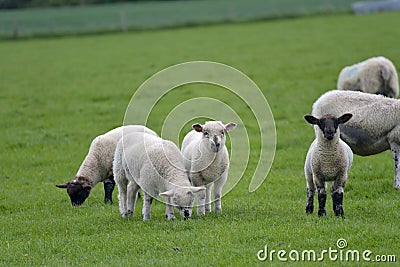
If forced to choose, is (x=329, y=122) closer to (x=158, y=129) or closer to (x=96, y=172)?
(x=96, y=172)

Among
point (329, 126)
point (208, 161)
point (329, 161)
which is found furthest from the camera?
point (208, 161)

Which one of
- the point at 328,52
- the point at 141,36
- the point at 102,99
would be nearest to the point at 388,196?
the point at 102,99

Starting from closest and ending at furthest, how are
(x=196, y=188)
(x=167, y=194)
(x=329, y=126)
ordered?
(x=329, y=126), (x=167, y=194), (x=196, y=188)

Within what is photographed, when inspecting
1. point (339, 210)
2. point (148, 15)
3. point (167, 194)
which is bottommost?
point (339, 210)

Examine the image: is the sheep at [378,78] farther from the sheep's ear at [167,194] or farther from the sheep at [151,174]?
the sheep's ear at [167,194]

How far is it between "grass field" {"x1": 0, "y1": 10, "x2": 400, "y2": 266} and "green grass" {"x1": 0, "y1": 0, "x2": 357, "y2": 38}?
8.69 m

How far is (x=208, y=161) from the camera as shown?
365 inches

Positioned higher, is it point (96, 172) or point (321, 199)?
point (96, 172)

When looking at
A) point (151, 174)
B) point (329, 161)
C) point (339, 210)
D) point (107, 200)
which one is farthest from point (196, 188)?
point (107, 200)

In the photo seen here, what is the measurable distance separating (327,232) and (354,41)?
24338 mm

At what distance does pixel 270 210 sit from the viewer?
9.63 meters

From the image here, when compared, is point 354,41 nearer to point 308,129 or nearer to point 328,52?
point 328,52

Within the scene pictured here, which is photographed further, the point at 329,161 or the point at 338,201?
the point at 338,201

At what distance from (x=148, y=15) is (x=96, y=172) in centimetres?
3979
